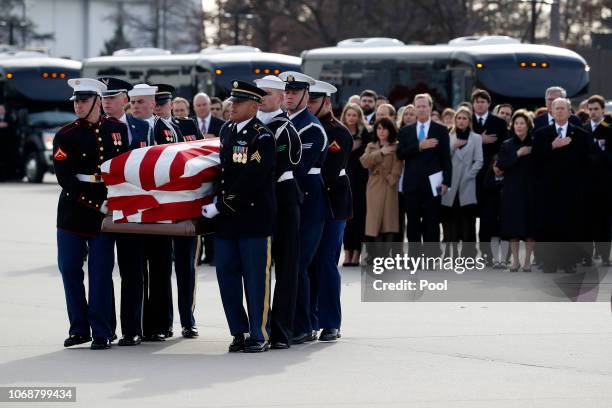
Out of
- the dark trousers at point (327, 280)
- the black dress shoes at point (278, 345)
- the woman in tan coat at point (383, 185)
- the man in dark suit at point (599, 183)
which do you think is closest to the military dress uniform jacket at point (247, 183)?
the black dress shoes at point (278, 345)

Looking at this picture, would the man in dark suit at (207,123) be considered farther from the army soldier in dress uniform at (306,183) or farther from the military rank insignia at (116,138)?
the military rank insignia at (116,138)

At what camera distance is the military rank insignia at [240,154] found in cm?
1056

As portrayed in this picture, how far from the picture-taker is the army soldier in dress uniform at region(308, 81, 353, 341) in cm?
1171

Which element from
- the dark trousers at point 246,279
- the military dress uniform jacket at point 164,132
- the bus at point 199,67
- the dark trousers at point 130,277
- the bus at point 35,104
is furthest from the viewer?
the bus at point 35,104

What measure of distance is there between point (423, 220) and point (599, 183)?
241 cm

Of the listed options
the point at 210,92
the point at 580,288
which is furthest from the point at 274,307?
the point at 210,92

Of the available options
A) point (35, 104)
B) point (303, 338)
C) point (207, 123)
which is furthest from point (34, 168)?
point (303, 338)

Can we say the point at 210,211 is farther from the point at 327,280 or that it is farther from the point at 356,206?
the point at 356,206

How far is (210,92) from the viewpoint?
3616 cm

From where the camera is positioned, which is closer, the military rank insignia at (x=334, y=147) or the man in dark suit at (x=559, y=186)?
the military rank insignia at (x=334, y=147)

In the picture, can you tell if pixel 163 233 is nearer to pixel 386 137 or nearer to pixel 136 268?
pixel 136 268

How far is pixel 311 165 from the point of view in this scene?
11289 mm

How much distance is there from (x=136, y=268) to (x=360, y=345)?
1743mm

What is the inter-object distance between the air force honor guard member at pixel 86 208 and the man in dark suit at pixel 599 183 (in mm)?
7933
